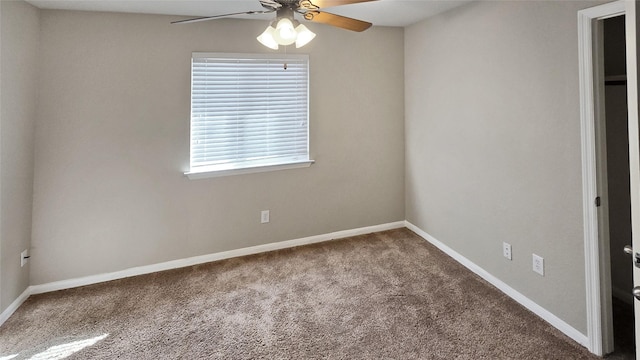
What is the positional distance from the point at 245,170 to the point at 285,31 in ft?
5.70

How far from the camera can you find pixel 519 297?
2.29 meters

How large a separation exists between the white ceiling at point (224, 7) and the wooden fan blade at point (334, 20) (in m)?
0.79

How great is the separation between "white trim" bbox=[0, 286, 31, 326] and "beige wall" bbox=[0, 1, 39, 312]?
0.11ft

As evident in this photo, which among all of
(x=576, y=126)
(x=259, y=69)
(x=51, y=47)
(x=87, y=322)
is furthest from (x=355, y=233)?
(x=51, y=47)

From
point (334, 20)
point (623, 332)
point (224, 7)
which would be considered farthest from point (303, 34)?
point (623, 332)

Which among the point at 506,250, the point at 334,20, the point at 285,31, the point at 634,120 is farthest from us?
the point at 506,250

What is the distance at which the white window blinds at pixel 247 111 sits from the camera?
2.91 metres

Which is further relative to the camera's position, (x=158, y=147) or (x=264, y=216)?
(x=264, y=216)

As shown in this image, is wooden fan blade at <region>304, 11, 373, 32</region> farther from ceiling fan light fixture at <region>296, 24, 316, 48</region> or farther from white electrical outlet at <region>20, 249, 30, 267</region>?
white electrical outlet at <region>20, 249, 30, 267</region>

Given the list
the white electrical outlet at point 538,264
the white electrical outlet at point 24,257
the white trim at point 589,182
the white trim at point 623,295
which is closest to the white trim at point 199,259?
the white electrical outlet at point 24,257

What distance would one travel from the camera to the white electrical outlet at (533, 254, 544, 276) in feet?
6.93

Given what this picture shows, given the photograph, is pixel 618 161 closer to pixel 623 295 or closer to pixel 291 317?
pixel 623 295

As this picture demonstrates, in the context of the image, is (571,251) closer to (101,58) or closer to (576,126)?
(576,126)

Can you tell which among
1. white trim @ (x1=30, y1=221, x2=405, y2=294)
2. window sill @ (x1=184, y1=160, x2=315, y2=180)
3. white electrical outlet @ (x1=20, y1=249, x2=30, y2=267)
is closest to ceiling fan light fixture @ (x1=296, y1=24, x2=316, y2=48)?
window sill @ (x1=184, y1=160, x2=315, y2=180)
